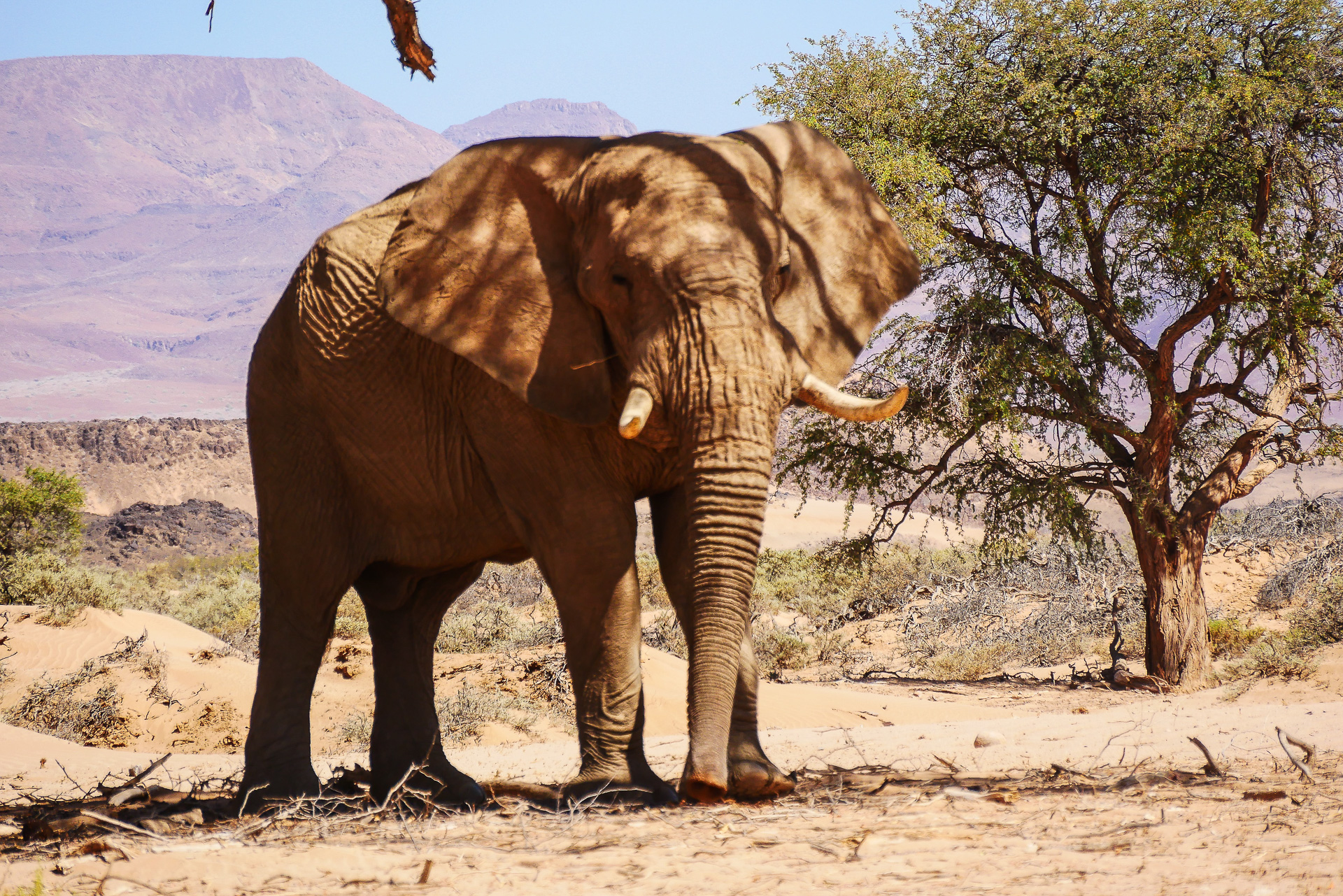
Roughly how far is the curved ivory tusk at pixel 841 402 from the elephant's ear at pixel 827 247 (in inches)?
17.3

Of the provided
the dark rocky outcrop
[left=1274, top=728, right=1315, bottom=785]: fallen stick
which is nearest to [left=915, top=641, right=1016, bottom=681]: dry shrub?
[left=1274, top=728, right=1315, bottom=785]: fallen stick

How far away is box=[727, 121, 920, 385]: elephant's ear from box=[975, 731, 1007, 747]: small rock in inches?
102

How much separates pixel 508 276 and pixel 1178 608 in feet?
31.8

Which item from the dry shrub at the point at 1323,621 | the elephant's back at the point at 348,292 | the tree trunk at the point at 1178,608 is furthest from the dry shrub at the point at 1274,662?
the elephant's back at the point at 348,292

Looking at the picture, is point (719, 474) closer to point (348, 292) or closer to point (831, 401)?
point (831, 401)

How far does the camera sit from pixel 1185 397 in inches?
489

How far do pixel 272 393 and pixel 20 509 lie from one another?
1666 centimetres

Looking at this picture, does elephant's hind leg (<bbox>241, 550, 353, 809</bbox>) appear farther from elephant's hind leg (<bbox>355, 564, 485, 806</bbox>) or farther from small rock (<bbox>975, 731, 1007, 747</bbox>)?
small rock (<bbox>975, 731, 1007, 747</bbox>)

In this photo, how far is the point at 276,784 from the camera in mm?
5883

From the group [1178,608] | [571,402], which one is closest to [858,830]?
[571,402]

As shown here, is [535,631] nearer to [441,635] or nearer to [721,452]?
[441,635]

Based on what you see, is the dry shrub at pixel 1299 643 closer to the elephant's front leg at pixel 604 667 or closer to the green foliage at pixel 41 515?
the elephant's front leg at pixel 604 667

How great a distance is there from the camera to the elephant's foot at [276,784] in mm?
5812

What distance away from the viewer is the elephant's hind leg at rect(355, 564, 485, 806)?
6.26 metres
